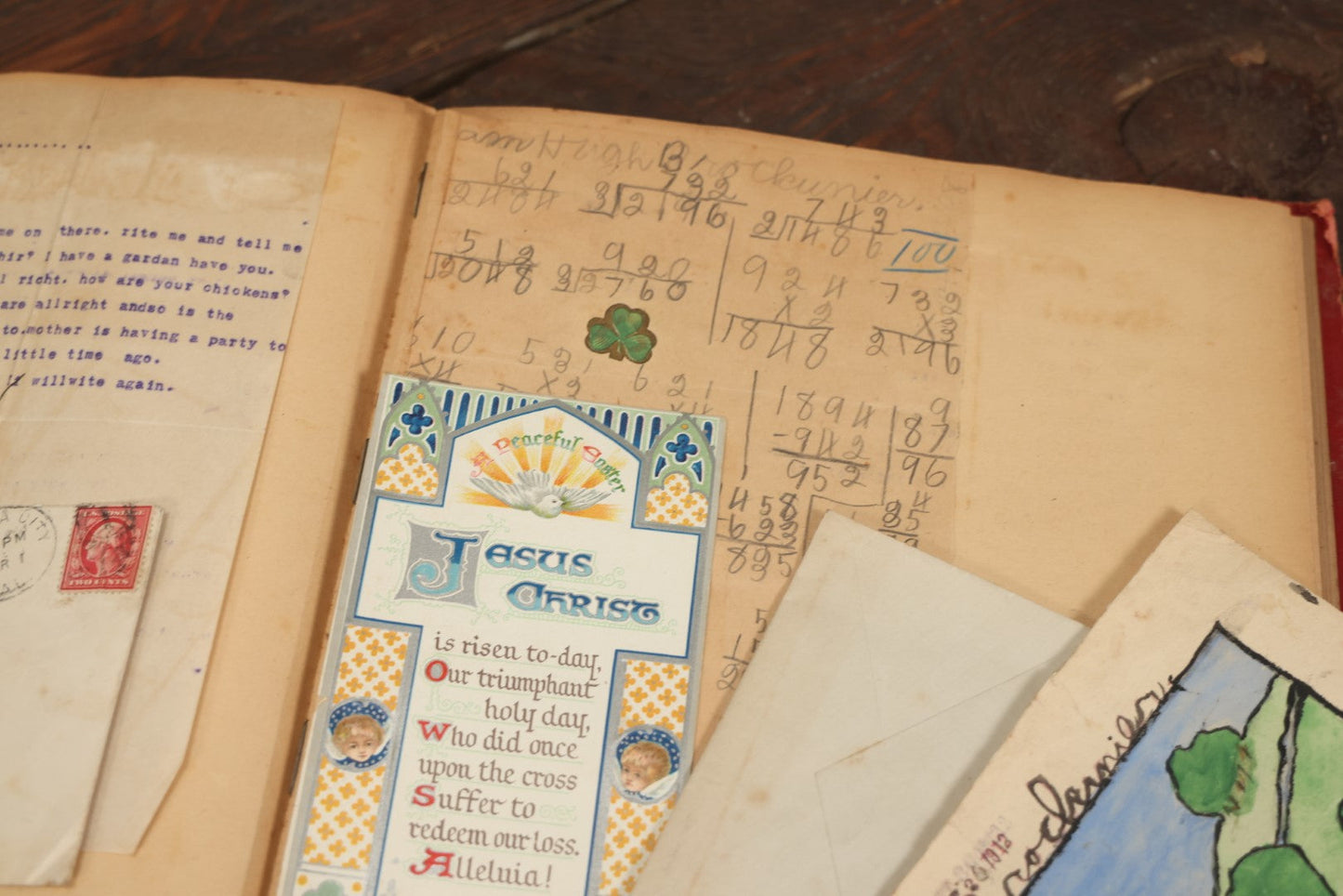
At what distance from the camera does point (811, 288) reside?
0.68 meters

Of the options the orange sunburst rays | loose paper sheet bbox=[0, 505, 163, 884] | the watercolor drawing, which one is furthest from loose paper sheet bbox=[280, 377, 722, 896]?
the watercolor drawing

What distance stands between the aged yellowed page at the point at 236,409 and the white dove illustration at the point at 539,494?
0.28ft

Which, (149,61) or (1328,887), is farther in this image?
(149,61)

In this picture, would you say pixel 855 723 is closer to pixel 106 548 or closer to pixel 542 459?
pixel 542 459

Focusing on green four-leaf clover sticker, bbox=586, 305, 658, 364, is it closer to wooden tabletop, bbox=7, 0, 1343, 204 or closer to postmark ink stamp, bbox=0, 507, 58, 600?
wooden tabletop, bbox=7, 0, 1343, 204

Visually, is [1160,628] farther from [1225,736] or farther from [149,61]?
[149,61]

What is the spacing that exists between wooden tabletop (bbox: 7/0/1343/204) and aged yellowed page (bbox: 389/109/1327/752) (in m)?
0.05

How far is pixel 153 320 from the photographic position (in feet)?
2.12

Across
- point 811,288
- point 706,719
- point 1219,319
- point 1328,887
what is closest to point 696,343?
point 811,288

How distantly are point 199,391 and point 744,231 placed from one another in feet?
1.12

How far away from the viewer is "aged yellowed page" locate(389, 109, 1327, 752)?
65cm

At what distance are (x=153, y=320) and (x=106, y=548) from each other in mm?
138

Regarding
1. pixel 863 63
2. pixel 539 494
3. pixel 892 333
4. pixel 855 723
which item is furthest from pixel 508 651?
pixel 863 63

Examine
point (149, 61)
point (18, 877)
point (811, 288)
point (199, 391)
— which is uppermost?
point (149, 61)
